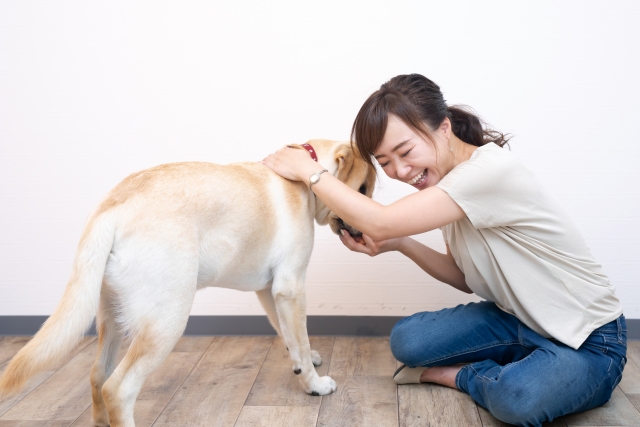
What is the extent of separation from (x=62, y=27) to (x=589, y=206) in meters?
2.55

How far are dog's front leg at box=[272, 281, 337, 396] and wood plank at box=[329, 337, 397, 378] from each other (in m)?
0.26

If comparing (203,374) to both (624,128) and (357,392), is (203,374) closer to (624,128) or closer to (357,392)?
(357,392)

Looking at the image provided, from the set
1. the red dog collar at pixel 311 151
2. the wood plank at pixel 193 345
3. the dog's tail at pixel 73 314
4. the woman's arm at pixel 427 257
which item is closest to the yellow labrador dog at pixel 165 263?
the dog's tail at pixel 73 314

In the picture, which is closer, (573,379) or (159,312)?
(159,312)

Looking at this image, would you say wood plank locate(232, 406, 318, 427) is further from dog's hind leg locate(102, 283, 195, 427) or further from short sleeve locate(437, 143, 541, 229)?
short sleeve locate(437, 143, 541, 229)

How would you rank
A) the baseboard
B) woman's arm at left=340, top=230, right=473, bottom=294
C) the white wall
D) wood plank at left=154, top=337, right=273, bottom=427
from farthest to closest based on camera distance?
the baseboard
the white wall
woman's arm at left=340, top=230, right=473, bottom=294
wood plank at left=154, top=337, right=273, bottom=427

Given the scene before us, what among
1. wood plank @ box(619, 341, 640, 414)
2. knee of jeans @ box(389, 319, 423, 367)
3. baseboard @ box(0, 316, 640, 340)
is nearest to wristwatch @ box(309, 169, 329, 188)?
knee of jeans @ box(389, 319, 423, 367)

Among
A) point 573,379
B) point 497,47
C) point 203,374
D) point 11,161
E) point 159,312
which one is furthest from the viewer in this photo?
point 11,161

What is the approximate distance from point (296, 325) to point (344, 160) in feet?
2.02

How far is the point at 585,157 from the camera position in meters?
2.60

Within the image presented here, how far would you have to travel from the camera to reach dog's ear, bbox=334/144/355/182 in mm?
2109

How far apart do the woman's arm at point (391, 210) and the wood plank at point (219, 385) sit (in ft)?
2.63

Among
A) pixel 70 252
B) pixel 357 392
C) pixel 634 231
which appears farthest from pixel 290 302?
pixel 634 231

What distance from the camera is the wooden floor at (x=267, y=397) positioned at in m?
1.93
